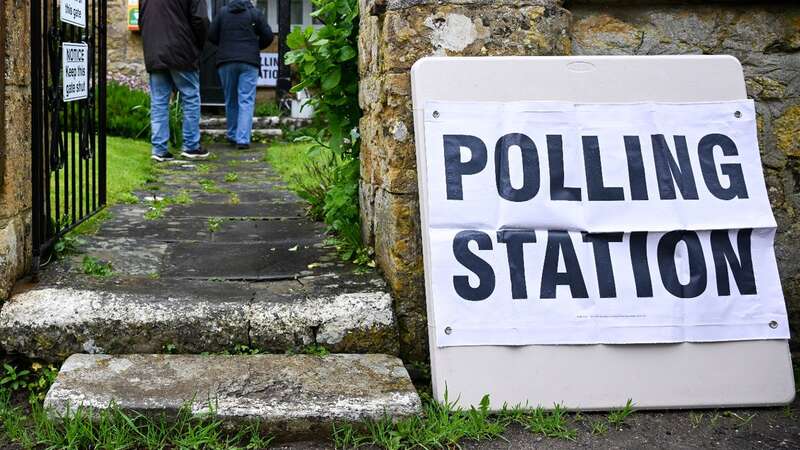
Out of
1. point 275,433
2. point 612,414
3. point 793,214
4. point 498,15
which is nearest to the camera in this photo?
point 275,433

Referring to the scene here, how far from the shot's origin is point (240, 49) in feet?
28.5

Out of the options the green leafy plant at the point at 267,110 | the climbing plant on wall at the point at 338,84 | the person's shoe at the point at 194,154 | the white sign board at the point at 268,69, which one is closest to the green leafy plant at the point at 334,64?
the climbing plant on wall at the point at 338,84

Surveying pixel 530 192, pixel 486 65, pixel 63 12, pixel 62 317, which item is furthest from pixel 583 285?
pixel 63 12

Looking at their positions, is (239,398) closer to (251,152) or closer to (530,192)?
(530,192)

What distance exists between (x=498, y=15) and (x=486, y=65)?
309mm

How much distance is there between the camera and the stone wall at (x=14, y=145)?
3045 millimetres

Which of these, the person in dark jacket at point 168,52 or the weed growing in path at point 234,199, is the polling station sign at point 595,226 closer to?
the weed growing in path at point 234,199

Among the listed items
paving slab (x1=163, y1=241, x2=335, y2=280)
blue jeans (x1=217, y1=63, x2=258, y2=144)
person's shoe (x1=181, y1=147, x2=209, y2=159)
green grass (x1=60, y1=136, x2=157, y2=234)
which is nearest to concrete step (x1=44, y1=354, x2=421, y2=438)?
paving slab (x1=163, y1=241, x2=335, y2=280)

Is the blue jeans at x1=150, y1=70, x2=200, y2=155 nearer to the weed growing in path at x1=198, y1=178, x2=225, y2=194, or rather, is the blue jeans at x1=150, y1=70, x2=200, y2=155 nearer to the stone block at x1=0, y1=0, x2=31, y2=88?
the weed growing in path at x1=198, y1=178, x2=225, y2=194

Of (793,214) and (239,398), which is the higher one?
(793,214)

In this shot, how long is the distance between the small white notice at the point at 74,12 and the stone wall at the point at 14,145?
54 centimetres

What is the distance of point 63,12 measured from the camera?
3742mm

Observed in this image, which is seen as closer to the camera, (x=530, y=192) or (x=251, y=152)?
(x=530, y=192)

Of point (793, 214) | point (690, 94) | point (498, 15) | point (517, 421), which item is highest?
point (498, 15)
